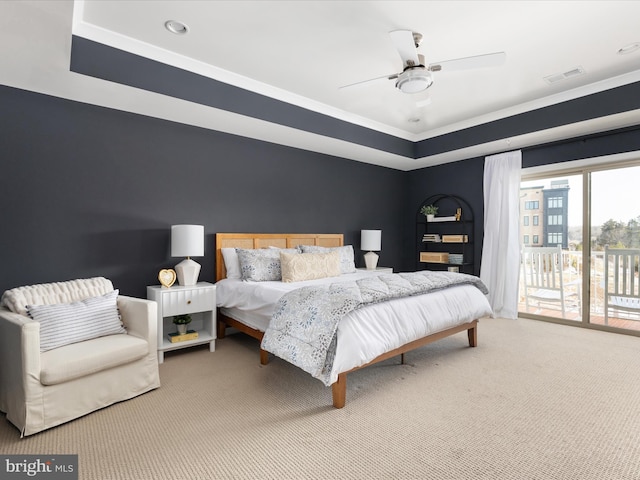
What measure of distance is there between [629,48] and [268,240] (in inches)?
157

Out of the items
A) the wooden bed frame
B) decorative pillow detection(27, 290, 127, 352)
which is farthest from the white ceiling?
decorative pillow detection(27, 290, 127, 352)

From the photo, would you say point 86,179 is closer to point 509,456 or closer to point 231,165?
point 231,165

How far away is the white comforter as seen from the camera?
2320mm

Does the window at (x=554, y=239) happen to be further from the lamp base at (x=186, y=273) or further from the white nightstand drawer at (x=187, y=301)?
the lamp base at (x=186, y=273)

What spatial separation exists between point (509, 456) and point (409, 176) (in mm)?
5162

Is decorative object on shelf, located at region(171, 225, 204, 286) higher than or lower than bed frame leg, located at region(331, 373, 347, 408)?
higher

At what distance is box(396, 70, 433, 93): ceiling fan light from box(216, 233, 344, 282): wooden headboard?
2.46 m

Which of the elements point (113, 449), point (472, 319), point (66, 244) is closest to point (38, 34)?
point (66, 244)

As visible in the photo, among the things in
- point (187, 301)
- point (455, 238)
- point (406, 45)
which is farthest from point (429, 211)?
point (187, 301)

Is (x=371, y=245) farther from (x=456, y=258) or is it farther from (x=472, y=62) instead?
(x=472, y=62)

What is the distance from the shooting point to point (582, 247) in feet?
14.6

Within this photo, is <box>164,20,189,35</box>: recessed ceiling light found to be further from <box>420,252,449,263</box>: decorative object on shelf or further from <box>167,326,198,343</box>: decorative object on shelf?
<box>420,252,449,263</box>: decorative object on shelf

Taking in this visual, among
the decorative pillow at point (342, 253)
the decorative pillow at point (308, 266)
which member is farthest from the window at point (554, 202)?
the decorative pillow at point (308, 266)

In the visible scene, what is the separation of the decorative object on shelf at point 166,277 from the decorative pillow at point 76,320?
64 centimetres
